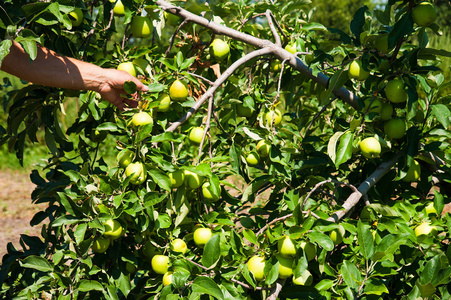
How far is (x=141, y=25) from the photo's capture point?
5.00 feet

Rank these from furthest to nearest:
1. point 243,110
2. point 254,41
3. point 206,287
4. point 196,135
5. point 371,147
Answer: point 243,110 → point 254,41 → point 196,135 → point 371,147 → point 206,287

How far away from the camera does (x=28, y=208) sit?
4.51 m

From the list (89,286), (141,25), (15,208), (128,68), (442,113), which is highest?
(141,25)

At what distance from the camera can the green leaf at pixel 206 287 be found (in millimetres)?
1039

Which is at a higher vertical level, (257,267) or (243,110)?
(243,110)

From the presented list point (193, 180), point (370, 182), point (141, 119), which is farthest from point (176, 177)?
point (370, 182)

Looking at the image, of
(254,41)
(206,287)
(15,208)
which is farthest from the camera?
(15,208)

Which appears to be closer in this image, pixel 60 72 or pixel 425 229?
pixel 425 229

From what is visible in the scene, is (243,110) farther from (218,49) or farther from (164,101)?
(164,101)

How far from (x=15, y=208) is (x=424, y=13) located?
4.41m

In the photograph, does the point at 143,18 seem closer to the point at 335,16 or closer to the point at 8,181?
the point at 8,181

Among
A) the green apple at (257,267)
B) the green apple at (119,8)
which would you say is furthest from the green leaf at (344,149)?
the green apple at (119,8)

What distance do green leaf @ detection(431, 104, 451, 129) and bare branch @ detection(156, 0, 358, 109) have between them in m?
0.29

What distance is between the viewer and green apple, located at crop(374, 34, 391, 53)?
4.35 ft
